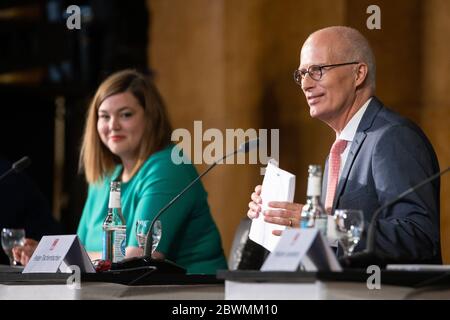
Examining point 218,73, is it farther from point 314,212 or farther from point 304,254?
point 304,254

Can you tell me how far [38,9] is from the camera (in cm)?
608

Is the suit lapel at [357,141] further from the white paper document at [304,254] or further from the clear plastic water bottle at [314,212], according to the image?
the white paper document at [304,254]

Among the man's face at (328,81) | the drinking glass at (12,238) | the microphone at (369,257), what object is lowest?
the drinking glass at (12,238)

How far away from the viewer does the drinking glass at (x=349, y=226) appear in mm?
2402

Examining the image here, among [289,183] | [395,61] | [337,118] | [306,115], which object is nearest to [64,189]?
[306,115]

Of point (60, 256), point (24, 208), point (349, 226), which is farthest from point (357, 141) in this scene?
point (24, 208)

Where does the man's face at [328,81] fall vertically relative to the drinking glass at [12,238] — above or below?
above

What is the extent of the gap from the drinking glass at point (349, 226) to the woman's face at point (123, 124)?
1666 millimetres

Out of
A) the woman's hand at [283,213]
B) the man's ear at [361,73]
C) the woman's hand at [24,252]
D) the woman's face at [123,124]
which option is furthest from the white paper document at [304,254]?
the woman's face at [123,124]

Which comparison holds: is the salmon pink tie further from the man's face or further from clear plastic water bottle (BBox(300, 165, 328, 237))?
clear plastic water bottle (BBox(300, 165, 328, 237))

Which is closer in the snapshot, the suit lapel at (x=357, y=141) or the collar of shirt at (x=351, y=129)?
the suit lapel at (x=357, y=141)

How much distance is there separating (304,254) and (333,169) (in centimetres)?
112

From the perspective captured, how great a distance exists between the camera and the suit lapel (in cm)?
301
